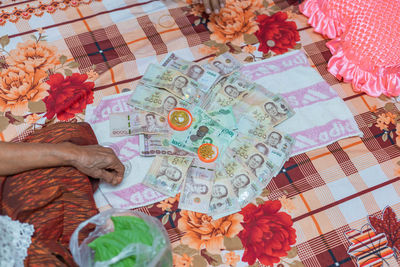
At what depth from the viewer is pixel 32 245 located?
4.14 feet

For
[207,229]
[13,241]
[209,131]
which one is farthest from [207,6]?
[13,241]

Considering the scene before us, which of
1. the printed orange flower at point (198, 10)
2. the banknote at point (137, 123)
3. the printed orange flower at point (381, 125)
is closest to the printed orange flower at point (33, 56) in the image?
the banknote at point (137, 123)

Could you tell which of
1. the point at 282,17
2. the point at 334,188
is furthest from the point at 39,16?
the point at 334,188

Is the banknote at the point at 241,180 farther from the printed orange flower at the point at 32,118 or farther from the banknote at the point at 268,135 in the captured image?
the printed orange flower at the point at 32,118

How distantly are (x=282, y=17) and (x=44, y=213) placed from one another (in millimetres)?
1661

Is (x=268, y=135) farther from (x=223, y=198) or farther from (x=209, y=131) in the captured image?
(x=223, y=198)

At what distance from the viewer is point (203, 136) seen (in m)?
1.77

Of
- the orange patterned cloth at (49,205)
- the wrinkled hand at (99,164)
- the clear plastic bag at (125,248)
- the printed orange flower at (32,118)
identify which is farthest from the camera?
the printed orange flower at (32,118)

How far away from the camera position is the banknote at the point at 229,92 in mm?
1889

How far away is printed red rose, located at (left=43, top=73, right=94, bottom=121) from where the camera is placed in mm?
1790

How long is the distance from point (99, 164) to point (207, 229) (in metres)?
0.52

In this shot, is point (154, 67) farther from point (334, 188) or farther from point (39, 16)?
point (334, 188)

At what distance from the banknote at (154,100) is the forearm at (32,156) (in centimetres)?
50

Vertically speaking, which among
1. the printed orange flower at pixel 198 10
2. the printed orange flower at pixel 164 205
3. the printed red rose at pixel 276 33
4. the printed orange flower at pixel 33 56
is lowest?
the printed orange flower at pixel 164 205
